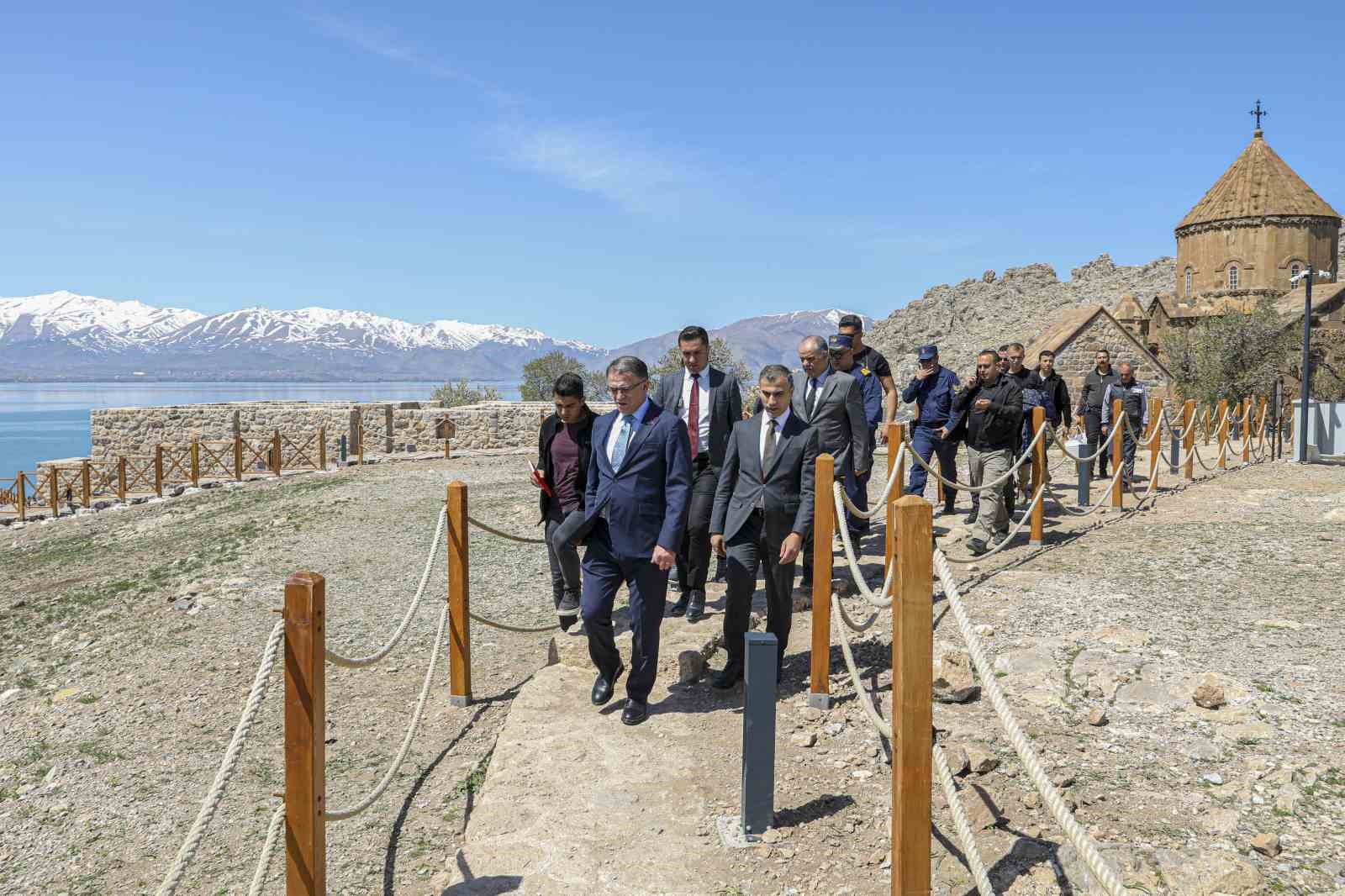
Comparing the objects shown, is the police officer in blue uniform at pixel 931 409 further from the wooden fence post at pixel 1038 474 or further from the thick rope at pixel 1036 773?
the thick rope at pixel 1036 773

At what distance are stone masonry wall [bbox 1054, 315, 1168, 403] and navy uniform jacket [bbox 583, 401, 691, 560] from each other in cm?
2251

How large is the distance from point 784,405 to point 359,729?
3199 millimetres

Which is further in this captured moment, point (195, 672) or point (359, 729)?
point (195, 672)

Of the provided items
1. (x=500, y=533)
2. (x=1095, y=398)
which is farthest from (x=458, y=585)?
(x=1095, y=398)

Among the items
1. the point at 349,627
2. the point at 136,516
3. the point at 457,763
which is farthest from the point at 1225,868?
the point at 136,516

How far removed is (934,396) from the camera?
8.77 m

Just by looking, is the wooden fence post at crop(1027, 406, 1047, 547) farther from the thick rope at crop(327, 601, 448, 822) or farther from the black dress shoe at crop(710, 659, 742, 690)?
the thick rope at crop(327, 601, 448, 822)

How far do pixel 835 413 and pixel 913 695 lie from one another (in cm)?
379

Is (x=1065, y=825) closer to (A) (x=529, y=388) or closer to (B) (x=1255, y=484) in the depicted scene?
(B) (x=1255, y=484)

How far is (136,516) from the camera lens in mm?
17062

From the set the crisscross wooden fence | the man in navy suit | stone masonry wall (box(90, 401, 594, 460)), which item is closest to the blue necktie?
the man in navy suit

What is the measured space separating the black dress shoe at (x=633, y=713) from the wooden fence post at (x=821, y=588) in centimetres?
88

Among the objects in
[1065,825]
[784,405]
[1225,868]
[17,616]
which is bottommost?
[17,616]

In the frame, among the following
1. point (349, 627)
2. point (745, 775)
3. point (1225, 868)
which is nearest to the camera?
point (1225, 868)
